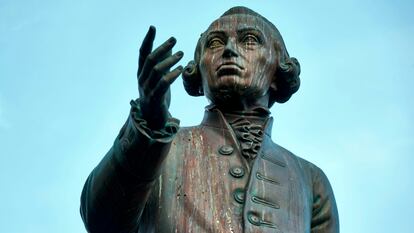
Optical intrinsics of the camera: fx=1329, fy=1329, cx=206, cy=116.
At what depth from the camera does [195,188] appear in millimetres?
11383

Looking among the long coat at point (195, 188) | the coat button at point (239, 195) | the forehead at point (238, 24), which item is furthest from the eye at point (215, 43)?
the coat button at point (239, 195)

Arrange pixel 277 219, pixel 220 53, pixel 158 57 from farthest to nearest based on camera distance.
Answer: pixel 220 53, pixel 277 219, pixel 158 57

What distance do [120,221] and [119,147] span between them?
67 cm

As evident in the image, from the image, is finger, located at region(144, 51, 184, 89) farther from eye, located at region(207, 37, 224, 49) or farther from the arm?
eye, located at region(207, 37, 224, 49)

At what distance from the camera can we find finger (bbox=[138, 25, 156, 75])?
1053 cm

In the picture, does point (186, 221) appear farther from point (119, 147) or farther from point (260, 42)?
point (260, 42)

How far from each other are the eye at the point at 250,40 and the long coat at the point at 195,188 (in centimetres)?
80

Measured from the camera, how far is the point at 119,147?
10.9m

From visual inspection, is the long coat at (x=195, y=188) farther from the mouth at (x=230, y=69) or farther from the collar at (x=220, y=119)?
the mouth at (x=230, y=69)

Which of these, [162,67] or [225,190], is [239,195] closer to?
[225,190]

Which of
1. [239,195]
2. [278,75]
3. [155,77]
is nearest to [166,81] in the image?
[155,77]

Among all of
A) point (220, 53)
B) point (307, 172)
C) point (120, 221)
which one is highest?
point (220, 53)

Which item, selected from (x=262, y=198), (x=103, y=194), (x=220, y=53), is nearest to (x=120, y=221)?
(x=103, y=194)

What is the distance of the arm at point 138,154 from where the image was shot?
34.5 ft
